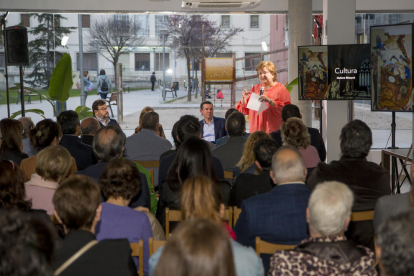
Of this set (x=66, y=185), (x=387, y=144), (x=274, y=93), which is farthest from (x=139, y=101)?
(x=66, y=185)

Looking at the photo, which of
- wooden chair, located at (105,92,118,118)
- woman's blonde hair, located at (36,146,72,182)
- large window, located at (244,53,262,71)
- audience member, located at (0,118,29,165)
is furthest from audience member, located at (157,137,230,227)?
wooden chair, located at (105,92,118,118)

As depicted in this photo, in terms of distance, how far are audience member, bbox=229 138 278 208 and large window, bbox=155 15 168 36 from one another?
19.3ft

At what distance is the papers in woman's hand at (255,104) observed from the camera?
6.59m

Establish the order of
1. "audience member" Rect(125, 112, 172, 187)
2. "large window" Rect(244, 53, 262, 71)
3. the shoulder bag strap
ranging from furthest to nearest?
"large window" Rect(244, 53, 262, 71) → "audience member" Rect(125, 112, 172, 187) → the shoulder bag strap

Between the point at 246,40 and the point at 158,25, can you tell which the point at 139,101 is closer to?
the point at 158,25

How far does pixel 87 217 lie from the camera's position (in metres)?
2.14

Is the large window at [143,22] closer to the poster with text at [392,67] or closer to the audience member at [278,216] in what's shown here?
the poster with text at [392,67]

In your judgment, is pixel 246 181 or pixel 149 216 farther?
pixel 246 181

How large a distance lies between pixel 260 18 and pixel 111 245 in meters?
7.41

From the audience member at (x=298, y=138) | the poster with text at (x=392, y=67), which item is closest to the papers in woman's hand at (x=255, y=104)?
the poster with text at (x=392, y=67)

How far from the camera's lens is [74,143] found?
475 cm

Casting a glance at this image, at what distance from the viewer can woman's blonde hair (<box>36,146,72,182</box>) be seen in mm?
3186

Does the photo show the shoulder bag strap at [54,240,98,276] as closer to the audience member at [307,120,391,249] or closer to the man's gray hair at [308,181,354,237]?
the man's gray hair at [308,181,354,237]

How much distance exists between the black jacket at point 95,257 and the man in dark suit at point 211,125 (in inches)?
182
